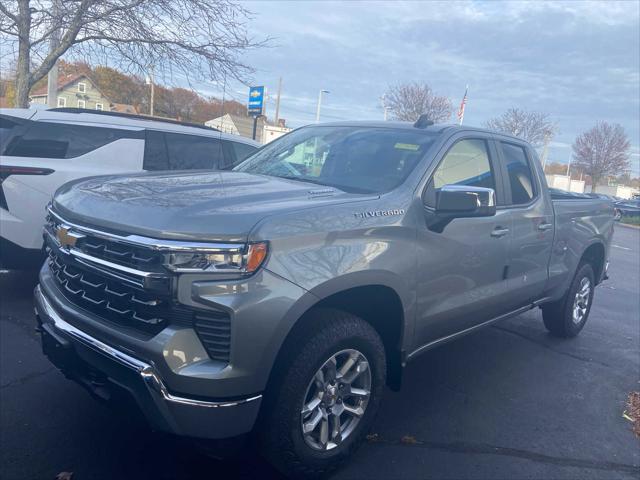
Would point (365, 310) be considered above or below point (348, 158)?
below

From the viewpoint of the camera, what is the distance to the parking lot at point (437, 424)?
303 cm

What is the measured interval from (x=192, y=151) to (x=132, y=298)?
4.47m

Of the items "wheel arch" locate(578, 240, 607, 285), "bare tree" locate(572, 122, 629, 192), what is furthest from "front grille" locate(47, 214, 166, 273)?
"bare tree" locate(572, 122, 629, 192)

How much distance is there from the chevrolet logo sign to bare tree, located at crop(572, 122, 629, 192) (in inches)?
2055

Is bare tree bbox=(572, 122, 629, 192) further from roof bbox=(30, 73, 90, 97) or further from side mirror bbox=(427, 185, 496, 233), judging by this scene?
side mirror bbox=(427, 185, 496, 233)

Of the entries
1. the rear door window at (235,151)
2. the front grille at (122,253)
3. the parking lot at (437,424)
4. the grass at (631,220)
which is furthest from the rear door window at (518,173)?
the grass at (631,220)

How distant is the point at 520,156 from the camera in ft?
15.9

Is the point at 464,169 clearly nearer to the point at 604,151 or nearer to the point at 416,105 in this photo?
the point at 416,105

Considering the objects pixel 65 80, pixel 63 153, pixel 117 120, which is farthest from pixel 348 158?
pixel 65 80

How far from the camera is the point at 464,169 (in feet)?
13.2

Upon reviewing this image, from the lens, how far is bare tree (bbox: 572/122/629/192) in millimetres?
47531

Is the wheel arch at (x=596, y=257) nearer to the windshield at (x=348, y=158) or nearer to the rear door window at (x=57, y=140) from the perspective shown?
the windshield at (x=348, y=158)

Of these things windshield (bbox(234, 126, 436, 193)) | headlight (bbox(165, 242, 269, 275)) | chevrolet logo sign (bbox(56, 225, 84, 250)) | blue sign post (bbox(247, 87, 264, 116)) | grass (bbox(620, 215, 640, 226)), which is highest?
blue sign post (bbox(247, 87, 264, 116))

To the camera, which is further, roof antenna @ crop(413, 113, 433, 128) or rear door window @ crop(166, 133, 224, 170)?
rear door window @ crop(166, 133, 224, 170)
